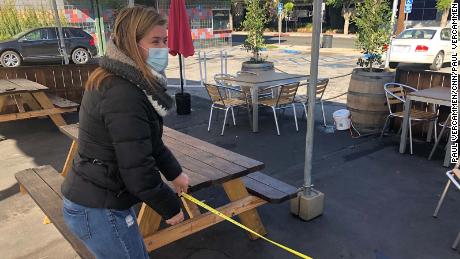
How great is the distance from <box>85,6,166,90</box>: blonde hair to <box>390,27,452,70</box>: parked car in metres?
13.6

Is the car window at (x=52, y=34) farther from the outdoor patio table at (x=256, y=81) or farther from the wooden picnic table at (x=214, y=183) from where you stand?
the wooden picnic table at (x=214, y=183)

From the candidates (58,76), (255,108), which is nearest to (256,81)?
(255,108)

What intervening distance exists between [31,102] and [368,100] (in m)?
5.88

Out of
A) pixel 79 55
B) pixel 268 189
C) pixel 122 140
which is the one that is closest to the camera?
pixel 122 140

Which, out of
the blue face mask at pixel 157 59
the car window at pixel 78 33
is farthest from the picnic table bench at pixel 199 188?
the car window at pixel 78 33

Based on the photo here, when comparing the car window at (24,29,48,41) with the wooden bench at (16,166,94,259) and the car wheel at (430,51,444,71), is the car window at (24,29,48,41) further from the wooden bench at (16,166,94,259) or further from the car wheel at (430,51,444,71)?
the car wheel at (430,51,444,71)

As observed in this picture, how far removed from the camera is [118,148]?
143 centimetres

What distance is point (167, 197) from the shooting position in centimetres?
158

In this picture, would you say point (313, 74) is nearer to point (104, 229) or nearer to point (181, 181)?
point (181, 181)

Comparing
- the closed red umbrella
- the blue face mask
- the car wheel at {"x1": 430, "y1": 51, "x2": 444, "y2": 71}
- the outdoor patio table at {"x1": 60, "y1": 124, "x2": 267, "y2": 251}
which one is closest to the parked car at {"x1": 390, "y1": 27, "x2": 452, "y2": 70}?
the car wheel at {"x1": 430, "y1": 51, "x2": 444, "y2": 71}

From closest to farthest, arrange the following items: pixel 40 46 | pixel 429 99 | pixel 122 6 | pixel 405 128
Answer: pixel 429 99 → pixel 405 128 → pixel 40 46 → pixel 122 6

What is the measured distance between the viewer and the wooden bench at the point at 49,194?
2416 millimetres

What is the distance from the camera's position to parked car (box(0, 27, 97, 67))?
14.9 m

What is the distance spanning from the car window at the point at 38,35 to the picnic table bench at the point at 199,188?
1383cm
